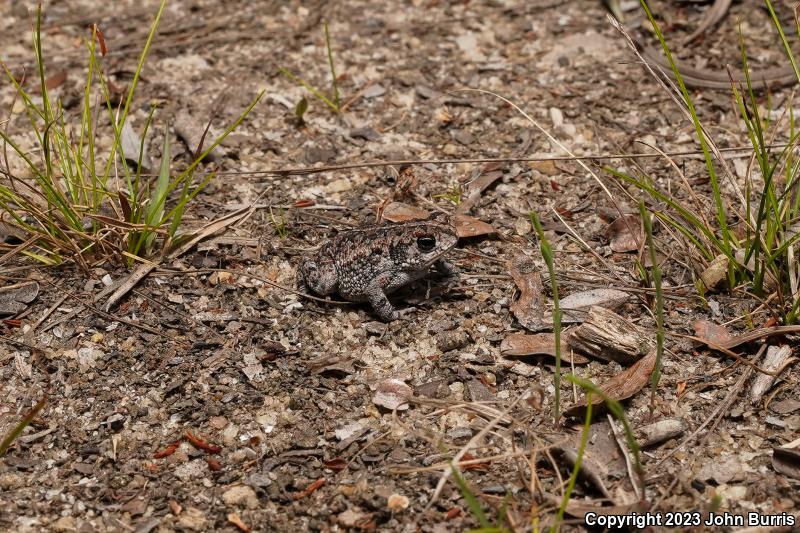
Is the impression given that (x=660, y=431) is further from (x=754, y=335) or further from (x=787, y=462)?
(x=754, y=335)

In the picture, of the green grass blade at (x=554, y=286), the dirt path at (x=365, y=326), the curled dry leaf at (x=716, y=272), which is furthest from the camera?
the curled dry leaf at (x=716, y=272)

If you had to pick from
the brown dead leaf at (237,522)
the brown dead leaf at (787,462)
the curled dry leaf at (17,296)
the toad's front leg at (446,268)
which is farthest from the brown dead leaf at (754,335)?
the curled dry leaf at (17,296)

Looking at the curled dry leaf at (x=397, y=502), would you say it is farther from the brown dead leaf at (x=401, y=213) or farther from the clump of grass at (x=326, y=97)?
the clump of grass at (x=326, y=97)

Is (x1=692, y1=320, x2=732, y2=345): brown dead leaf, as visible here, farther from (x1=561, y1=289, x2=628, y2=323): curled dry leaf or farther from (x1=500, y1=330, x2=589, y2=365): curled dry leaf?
(x1=500, y1=330, x2=589, y2=365): curled dry leaf

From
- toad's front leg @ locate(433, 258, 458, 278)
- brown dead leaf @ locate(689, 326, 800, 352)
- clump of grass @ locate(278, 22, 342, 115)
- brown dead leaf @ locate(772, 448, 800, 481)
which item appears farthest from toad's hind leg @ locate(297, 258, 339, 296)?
brown dead leaf @ locate(772, 448, 800, 481)

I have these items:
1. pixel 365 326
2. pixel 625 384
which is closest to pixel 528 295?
pixel 625 384

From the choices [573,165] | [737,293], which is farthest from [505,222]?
[737,293]
